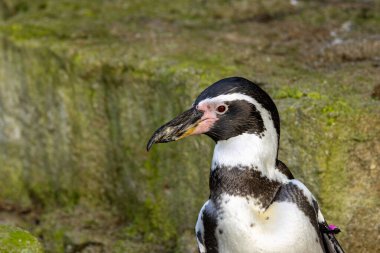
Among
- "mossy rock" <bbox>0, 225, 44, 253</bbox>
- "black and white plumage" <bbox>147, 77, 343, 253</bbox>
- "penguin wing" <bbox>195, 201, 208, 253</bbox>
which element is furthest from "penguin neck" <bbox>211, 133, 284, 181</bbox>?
"mossy rock" <bbox>0, 225, 44, 253</bbox>

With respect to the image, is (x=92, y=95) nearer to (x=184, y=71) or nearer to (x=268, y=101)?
(x=184, y=71)

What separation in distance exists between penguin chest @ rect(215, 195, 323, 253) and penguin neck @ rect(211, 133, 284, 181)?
0.17m

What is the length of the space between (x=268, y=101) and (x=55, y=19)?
493 centimetres

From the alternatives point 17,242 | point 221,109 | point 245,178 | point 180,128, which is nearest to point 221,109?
point 221,109

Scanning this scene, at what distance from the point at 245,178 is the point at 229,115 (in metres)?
0.34

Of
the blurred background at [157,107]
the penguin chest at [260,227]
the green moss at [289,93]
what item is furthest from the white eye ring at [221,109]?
the green moss at [289,93]

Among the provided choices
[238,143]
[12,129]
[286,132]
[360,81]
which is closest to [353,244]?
[286,132]

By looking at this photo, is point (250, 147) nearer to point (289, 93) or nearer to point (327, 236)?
point (327, 236)

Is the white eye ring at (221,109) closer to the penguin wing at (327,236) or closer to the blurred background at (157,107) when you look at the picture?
the penguin wing at (327,236)

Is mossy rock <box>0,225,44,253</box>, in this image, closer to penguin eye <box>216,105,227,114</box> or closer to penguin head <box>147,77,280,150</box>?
penguin head <box>147,77,280,150</box>

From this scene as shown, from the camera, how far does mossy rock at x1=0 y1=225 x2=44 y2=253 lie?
16.5 ft

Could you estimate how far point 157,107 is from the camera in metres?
7.06

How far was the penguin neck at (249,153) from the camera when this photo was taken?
4.38m

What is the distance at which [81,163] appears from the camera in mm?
7895
